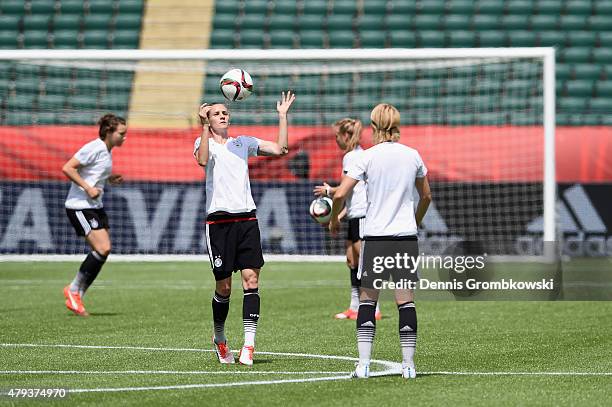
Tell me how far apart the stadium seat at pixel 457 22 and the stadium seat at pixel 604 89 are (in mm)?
3465

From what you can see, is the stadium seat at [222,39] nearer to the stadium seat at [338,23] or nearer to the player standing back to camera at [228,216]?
the stadium seat at [338,23]

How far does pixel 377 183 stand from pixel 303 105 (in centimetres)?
1670

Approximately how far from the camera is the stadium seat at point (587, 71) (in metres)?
27.1

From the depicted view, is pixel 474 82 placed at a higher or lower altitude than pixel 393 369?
higher

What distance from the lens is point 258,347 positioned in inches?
397

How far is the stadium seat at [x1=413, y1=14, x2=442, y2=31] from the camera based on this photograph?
93.8 ft

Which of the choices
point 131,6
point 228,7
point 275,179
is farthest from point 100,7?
point 275,179

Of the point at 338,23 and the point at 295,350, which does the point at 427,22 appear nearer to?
the point at 338,23

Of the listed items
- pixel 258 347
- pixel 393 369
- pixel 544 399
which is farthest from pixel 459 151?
pixel 544 399

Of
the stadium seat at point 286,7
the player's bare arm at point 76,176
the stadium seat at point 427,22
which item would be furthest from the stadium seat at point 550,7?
the player's bare arm at point 76,176

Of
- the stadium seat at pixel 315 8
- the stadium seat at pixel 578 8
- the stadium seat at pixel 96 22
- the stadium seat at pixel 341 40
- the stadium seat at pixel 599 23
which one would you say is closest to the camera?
the stadium seat at pixel 599 23

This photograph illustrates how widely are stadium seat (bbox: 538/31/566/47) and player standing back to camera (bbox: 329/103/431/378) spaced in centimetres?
2070

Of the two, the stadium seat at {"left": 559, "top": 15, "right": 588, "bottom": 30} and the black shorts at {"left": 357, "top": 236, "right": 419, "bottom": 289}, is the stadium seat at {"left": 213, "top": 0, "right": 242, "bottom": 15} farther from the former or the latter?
the black shorts at {"left": 357, "top": 236, "right": 419, "bottom": 289}

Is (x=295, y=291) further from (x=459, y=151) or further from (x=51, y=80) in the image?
(x=51, y=80)
